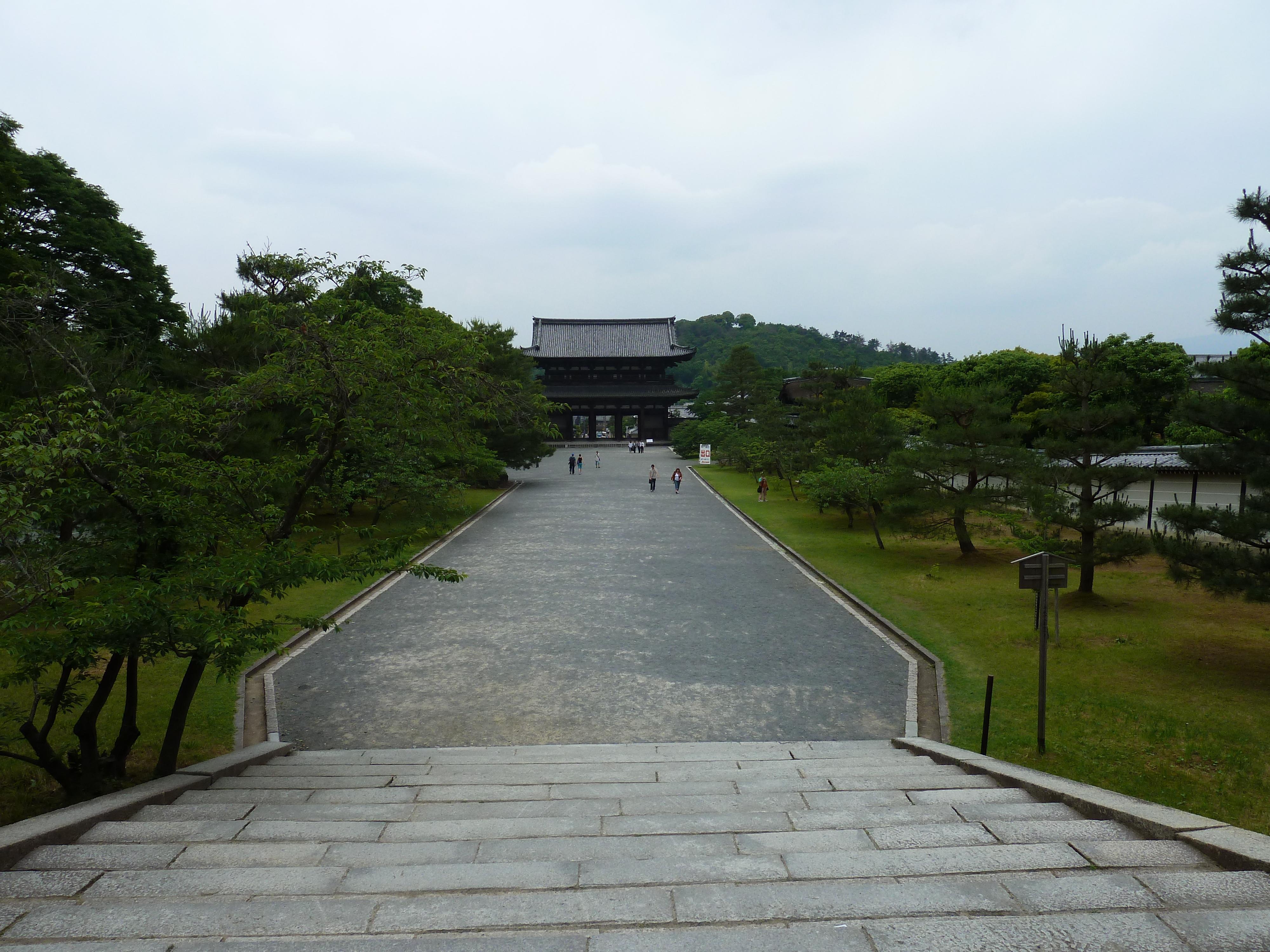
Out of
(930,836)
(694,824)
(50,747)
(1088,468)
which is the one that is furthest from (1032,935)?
(1088,468)

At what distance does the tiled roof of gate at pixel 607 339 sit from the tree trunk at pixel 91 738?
53101mm

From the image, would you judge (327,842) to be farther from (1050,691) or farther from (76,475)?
(1050,691)

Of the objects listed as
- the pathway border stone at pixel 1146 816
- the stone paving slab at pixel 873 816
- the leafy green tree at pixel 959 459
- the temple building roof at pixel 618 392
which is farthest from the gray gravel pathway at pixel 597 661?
the temple building roof at pixel 618 392

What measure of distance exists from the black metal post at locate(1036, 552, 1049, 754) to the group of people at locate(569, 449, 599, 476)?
31.4 metres

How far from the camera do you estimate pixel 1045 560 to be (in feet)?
23.6

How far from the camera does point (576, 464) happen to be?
4025cm

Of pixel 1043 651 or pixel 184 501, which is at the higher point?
pixel 184 501

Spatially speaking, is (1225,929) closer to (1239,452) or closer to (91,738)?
(91,738)

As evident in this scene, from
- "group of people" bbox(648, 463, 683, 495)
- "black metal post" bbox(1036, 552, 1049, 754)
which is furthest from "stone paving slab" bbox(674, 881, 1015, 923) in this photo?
"group of people" bbox(648, 463, 683, 495)

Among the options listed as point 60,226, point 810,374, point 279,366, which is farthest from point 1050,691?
point 60,226

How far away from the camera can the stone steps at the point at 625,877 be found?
287 cm

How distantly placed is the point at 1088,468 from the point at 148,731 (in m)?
13.6

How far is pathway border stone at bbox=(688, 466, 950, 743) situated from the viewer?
7.85 metres

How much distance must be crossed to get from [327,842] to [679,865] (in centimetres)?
195
